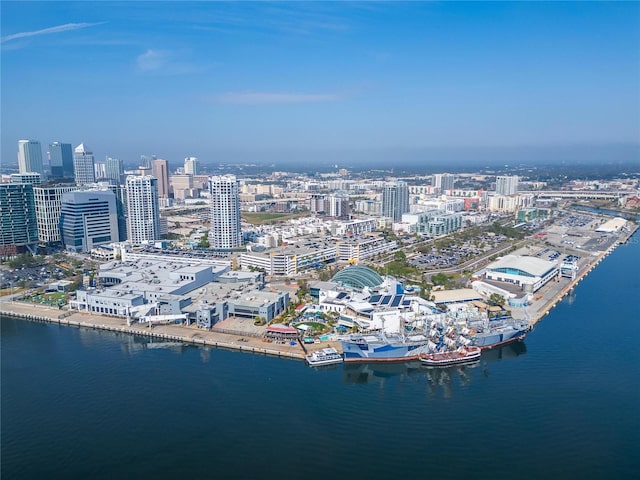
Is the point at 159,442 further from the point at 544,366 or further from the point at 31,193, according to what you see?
the point at 31,193

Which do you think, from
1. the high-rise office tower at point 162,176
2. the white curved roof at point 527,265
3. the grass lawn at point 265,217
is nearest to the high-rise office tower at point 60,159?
the high-rise office tower at point 162,176

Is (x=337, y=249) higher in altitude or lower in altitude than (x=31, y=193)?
lower

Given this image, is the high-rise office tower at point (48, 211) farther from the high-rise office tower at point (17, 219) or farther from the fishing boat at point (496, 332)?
the fishing boat at point (496, 332)

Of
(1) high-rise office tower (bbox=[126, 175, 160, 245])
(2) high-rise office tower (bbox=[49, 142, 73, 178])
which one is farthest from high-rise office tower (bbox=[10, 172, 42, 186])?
(2) high-rise office tower (bbox=[49, 142, 73, 178])

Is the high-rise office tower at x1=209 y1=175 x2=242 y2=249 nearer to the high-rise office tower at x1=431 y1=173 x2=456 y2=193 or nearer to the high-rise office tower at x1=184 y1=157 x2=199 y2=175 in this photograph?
the high-rise office tower at x1=431 y1=173 x2=456 y2=193

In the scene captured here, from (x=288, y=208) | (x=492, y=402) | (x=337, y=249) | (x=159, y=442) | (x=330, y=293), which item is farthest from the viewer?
(x=288, y=208)

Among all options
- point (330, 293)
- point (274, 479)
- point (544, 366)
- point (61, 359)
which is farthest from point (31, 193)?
point (544, 366)
